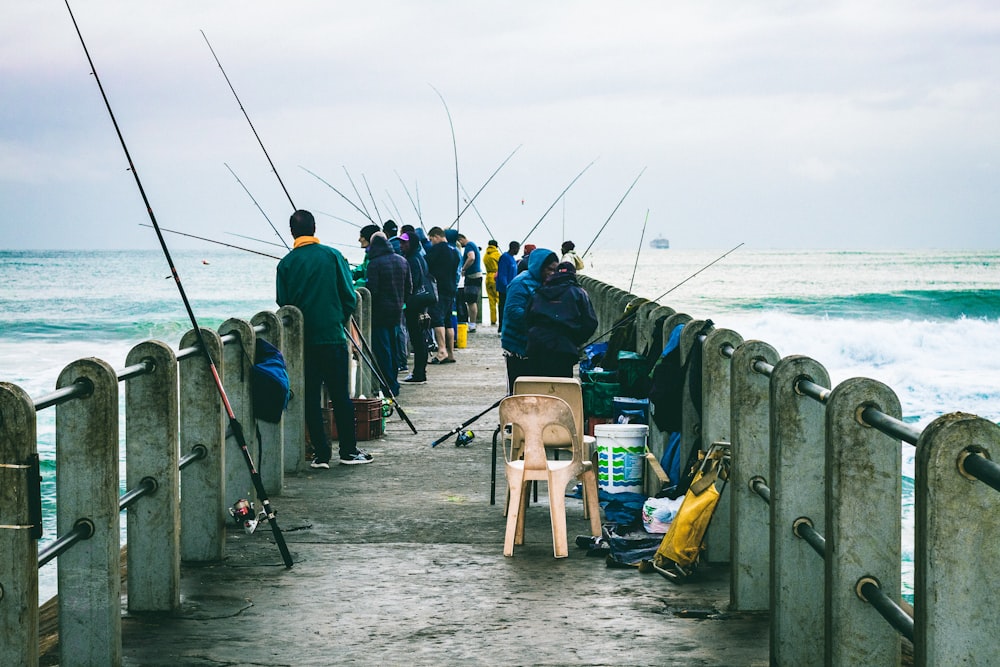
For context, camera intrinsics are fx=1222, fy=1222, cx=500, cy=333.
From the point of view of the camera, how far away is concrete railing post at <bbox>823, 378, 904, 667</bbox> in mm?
3783

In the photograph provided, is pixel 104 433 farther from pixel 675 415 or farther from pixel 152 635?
pixel 675 415

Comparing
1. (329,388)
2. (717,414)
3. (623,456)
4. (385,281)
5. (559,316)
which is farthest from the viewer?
(385,281)

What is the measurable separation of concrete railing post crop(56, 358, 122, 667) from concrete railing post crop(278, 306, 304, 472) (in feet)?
13.7

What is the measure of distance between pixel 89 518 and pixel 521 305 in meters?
5.76

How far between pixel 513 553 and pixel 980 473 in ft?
13.0

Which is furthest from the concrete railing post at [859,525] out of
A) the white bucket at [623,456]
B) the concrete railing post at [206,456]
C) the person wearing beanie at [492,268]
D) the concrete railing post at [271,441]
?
the person wearing beanie at [492,268]

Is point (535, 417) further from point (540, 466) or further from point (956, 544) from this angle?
point (956, 544)

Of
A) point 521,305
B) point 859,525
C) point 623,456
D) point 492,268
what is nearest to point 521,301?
point 521,305

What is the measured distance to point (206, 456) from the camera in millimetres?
6207

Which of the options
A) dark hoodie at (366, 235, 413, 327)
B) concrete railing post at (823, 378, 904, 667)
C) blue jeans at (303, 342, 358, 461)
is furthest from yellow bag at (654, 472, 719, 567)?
dark hoodie at (366, 235, 413, 327)

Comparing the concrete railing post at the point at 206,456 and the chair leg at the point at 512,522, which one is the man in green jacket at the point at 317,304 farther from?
the chair leg at the point at 512,522

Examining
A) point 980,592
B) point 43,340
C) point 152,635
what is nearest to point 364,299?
point 152,635

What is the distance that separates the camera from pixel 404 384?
15.5 m

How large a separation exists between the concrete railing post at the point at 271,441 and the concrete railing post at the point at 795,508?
4.14 m
